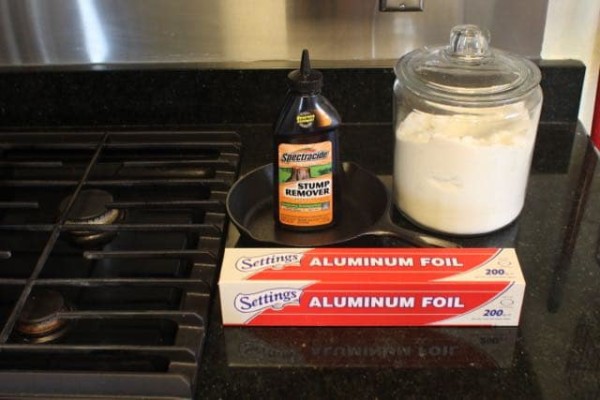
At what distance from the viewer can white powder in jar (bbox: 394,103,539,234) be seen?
716mm

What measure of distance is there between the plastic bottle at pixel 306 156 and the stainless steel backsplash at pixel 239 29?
23cm

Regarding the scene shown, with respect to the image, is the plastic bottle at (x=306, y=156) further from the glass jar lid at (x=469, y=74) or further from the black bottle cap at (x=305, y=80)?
the glass jar lid at (x=469, y=74)

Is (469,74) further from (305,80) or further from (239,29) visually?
(239,29)

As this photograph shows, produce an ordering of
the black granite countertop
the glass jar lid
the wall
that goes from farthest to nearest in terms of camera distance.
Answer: the wall → the glass jar lid → the black granite countertop

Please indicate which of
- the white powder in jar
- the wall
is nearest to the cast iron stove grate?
the white powder in jar

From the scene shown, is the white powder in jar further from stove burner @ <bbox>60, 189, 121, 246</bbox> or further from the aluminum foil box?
stove burner @ <bbox>60, 189, 121, 246</bbox>

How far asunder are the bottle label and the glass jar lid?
0.13 metres

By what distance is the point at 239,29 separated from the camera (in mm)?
959

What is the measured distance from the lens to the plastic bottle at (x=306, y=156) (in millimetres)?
724

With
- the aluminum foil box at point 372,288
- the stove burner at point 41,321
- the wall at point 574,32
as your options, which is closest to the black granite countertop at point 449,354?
the aluminum foil box at point 372,288

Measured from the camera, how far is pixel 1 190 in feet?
2.88

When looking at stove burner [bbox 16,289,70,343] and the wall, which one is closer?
stove burner [bbox 16,289,70,343]

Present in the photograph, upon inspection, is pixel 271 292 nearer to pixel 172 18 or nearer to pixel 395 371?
pixel 395 371

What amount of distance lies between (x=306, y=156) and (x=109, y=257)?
24cm
